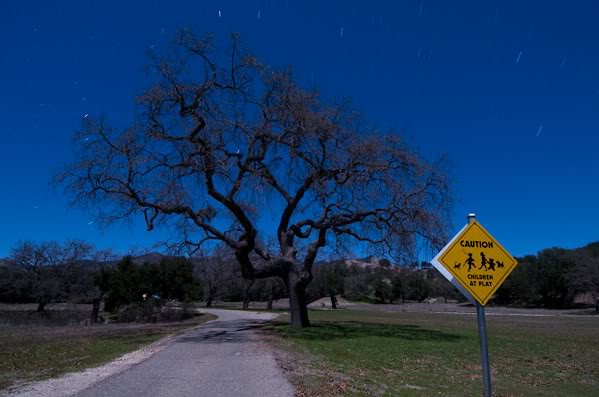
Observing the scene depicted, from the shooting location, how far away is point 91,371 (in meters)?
11.8

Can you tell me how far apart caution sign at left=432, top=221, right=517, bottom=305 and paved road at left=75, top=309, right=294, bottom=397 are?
445 cm

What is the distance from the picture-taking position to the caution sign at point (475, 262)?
6.12 metres

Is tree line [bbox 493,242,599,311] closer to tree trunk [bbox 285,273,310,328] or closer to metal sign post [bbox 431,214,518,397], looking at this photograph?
tree trunk [bbox 285,273,310,328]

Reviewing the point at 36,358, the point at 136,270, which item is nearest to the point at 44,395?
the point at 36,358

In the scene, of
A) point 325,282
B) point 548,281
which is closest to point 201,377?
point 325,282

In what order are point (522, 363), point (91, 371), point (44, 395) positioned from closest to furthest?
point (44, 395)
point (91, 371)
point (522, 363)

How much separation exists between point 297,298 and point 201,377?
16.2 meters

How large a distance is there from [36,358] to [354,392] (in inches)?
386

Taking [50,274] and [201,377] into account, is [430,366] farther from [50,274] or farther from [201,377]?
[50,274]

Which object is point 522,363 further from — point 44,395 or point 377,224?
point 44,395

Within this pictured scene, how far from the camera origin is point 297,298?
2691 cm

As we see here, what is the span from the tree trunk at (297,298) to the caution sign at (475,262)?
20432mm

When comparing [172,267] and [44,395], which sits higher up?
[172,267]

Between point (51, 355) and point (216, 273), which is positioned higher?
point (216, 273)
